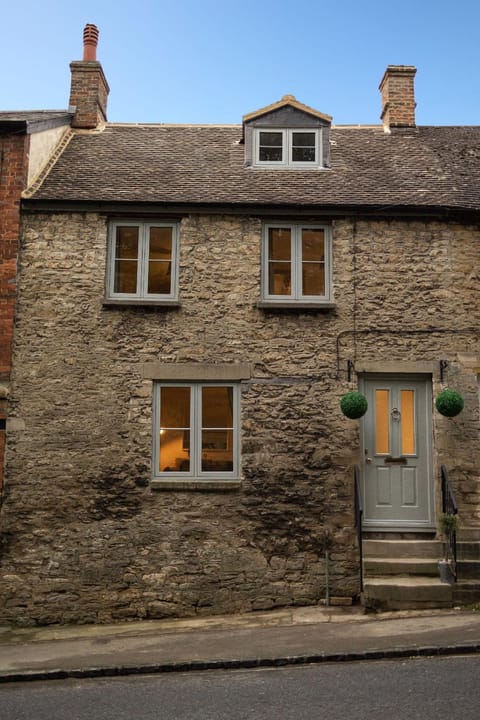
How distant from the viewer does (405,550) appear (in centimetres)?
1034

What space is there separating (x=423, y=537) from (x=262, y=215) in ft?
18.8

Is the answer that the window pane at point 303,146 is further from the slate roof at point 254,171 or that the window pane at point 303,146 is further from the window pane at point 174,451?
the window pane at point 174,451

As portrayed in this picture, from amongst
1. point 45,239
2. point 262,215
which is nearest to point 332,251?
point 262,215

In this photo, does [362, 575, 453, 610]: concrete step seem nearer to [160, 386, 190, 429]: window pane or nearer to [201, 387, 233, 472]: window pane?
[201, 387, 233, 472]: window pane

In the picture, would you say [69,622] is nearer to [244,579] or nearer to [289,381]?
[244,579]

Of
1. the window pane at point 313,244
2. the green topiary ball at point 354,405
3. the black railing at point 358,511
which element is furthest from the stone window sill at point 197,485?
the window pane at point 313,244

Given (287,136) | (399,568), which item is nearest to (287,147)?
(287,136)

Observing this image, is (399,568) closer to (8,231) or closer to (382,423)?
(382,423)

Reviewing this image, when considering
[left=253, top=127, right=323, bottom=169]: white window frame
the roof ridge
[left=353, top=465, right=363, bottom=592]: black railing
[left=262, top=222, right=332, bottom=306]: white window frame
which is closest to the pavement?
[left=353, top=465, right=363, bottom=592]: black railing

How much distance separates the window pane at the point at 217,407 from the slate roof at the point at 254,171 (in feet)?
10.0

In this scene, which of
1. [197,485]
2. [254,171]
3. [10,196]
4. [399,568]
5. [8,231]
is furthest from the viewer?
[254,171]

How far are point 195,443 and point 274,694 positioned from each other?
483 centimetres

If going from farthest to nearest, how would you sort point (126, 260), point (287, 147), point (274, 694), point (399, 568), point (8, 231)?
point (287, 147) < point (126, 260) < point (8, 231) < point (399, 568) < point (274, 694)

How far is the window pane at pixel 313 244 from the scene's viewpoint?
11398 mm
